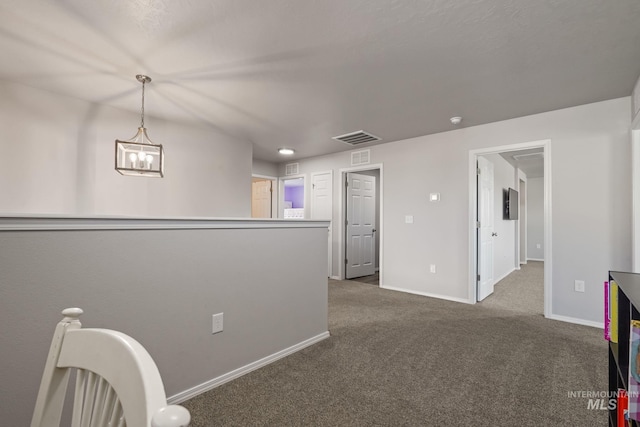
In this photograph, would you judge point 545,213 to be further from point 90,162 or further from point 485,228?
point 90,162

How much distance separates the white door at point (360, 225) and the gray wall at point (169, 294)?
3001 mm

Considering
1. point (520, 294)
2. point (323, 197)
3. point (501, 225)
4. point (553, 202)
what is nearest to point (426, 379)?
point (553, 202)

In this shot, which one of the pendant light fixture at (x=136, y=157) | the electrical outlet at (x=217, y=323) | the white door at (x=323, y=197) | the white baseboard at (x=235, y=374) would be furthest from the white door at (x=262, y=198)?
the electrical outlet at (x=217, y=323)

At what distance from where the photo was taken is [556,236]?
3346 millimetres

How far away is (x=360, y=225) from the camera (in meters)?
6.01

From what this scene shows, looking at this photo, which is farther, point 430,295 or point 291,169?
point 291,169

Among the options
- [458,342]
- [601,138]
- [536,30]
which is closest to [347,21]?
[536,30]

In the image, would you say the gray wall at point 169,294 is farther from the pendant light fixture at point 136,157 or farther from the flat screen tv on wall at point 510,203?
the flat screen tv on wall at point 510,203

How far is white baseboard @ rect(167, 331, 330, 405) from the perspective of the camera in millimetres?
1814

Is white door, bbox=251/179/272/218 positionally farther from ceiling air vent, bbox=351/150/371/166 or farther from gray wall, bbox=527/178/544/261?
gray wall, bbox=527/178/544/261

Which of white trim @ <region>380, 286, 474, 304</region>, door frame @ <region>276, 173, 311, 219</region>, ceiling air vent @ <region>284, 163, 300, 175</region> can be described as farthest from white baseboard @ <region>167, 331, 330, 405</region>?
ceiling air vent @ <region>284, 163, 300, 175</region>

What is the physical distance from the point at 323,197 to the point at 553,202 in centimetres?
362

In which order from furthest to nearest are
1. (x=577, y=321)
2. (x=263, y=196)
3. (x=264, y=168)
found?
(x=263, y=196) < (x=264, y=168) < (x=577, y=321)

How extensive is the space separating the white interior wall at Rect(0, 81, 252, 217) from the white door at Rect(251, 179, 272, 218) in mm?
2069
